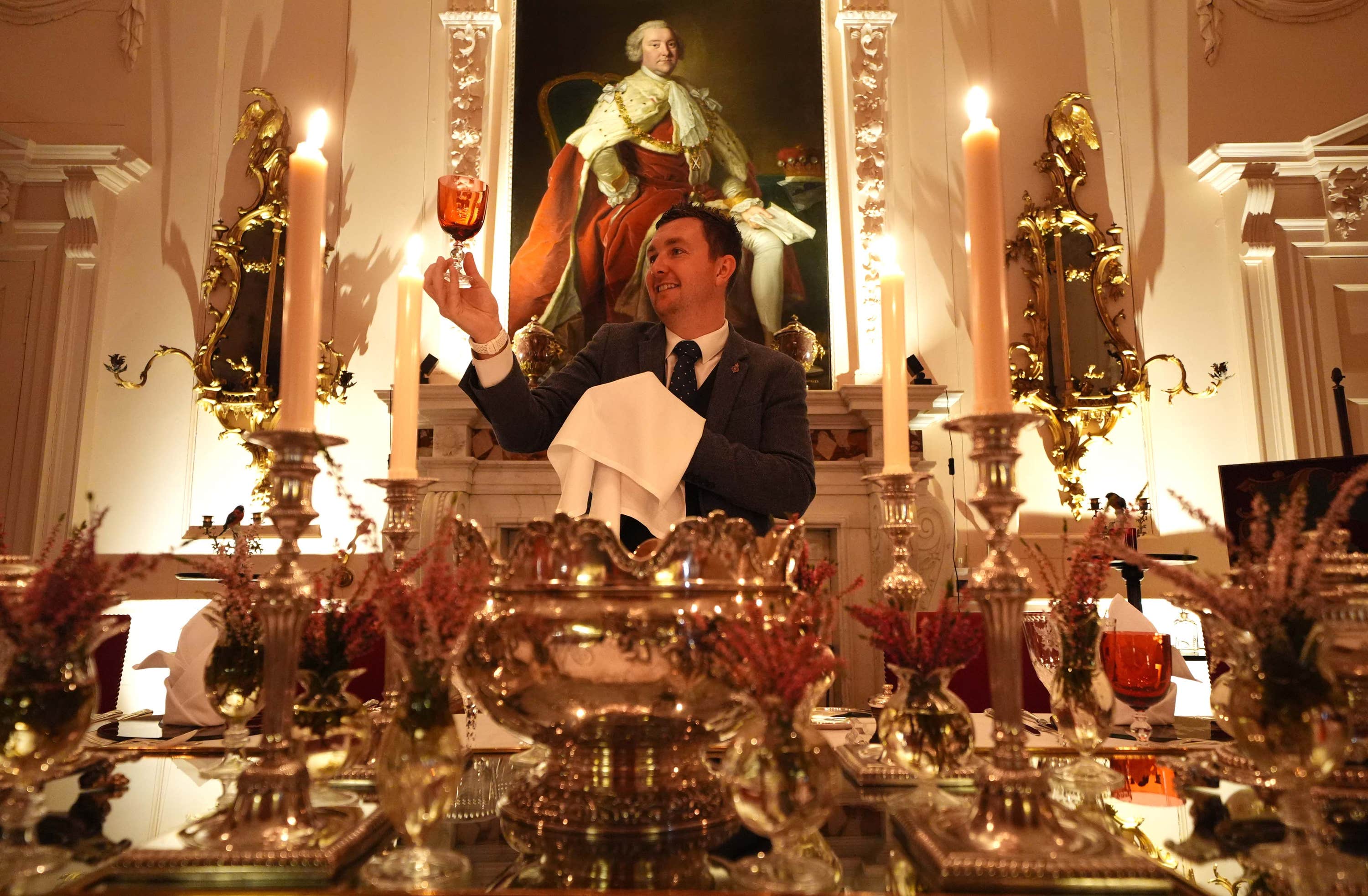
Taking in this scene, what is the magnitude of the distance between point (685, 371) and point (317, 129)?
885mm

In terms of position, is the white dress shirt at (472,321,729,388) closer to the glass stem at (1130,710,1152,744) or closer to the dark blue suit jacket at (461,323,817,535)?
the dark blue suit jacket at (461,323,817,535)

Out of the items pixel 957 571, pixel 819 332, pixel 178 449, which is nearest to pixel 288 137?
pixel 178 449

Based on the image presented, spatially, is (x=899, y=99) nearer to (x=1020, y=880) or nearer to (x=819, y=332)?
(x=819, y=332)

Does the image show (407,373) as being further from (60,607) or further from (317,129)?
(60,607)

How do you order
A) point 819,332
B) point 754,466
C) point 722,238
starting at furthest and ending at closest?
point 819,332
point 722,238
point 754,466

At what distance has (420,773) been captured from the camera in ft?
2.15

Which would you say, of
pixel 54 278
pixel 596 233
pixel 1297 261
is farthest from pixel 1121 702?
pixel 54 278

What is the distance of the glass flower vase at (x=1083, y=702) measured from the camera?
987mm

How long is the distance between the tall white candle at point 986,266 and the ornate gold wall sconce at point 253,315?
370 cm

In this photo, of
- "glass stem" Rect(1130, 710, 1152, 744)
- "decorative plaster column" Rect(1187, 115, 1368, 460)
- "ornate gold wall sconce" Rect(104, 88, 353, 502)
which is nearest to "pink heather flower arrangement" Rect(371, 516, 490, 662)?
"glass stem" Rect(1130, 710, 1152, 744)

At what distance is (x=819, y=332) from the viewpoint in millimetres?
4211

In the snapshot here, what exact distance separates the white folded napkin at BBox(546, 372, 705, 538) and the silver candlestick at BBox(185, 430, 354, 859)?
423mm

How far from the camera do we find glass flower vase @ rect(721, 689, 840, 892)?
63 cm

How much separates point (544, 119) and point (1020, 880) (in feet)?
14.1
